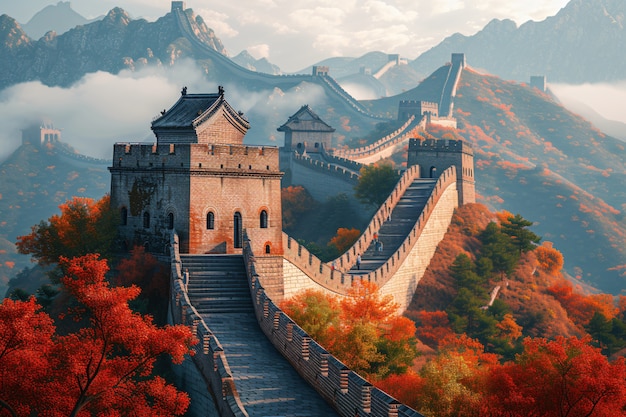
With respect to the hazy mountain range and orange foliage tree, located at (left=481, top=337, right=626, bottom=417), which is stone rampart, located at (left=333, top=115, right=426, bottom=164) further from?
orange foliage tree, located at (left=481, top=337, right=626, bottom=417)

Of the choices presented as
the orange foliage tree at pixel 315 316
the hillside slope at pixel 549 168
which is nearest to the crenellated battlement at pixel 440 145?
the orange foliage tree at pixel 315 316

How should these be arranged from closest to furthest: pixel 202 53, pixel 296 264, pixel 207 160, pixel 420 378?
pixel 420 378 < pixel 207 160 < pixel 296 264 < pixel 202 53

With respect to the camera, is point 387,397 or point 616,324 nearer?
point 387,397

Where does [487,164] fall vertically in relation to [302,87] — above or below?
below

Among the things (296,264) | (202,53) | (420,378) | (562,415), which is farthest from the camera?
(202,53)

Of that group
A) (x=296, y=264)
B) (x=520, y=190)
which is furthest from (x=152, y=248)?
(x=520, y=190)

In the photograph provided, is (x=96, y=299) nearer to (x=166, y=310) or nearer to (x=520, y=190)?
(x=166, y=310)

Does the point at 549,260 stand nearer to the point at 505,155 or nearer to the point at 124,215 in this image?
the point at 124,215
